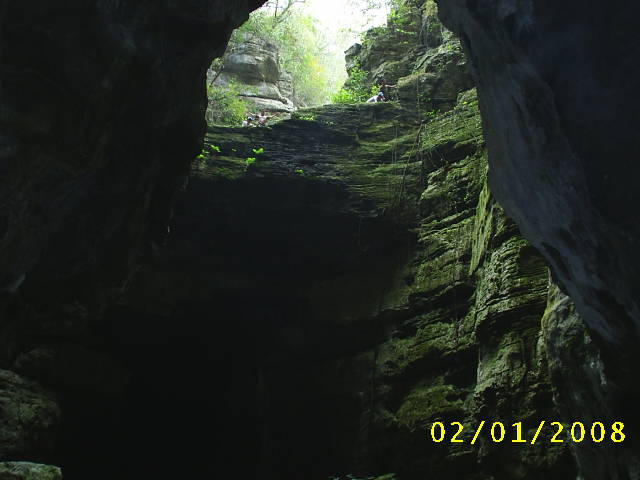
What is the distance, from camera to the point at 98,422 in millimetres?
12195

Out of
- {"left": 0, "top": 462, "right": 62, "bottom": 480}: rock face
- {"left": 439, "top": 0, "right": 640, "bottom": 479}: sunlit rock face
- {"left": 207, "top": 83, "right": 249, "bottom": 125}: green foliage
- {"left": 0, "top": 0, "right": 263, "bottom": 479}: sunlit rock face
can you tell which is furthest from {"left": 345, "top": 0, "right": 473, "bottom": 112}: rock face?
{"left": 0, "top": 462, "right": 62, "bottom": 480}: rock face

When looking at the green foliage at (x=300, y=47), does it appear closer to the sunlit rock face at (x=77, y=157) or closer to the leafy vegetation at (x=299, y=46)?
the leafy vegetation at (x=299, y=46)

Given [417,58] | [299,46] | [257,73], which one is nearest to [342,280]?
[417,58]

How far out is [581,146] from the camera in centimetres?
422

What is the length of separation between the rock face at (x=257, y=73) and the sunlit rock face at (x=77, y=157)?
12.5 meters

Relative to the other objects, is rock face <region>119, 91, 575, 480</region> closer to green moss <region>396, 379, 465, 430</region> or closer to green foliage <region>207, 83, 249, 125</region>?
green moss <region>396, 379, 465, 430</region>

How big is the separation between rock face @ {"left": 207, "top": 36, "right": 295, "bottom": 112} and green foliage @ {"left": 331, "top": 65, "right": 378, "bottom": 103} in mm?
4881

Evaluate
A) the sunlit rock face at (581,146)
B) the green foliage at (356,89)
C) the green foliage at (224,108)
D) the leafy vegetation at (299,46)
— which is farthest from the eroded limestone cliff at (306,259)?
the leafy vegetation at (299,46)

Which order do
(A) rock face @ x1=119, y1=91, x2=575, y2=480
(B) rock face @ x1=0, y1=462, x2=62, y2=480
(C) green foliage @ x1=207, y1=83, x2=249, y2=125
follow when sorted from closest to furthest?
(B) rock face @ x1=0, y1=462, x2=62, y2=480, (A) rock face @ x1=119, y1=91, x2=575, y2=480, (C) green foliage @ x1=207, y1=83, x2=249, y2=125

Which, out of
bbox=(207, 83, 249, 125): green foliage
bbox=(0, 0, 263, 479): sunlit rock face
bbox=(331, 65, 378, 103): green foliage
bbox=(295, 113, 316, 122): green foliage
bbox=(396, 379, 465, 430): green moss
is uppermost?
bbox=(331, 65, 378, 103): green foliage

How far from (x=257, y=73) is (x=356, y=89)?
7316 mm

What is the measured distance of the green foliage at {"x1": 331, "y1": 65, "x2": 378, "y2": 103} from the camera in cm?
1583

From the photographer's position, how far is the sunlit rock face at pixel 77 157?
525cm

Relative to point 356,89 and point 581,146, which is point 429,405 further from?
point 356,89
